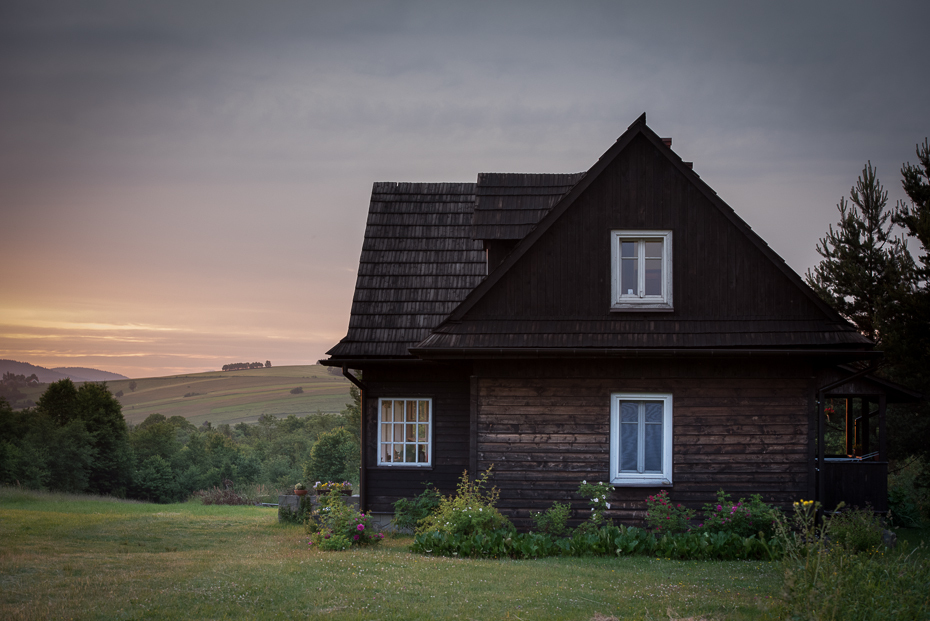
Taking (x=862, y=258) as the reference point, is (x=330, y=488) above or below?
below

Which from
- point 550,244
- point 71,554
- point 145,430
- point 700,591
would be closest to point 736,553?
point 700,591

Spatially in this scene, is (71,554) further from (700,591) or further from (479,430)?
(700,591)

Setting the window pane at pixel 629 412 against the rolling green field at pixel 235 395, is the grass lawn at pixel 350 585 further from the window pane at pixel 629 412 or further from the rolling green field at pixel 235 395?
the rolling green field at pixel 235 395

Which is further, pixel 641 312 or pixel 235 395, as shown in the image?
pixel 235 395

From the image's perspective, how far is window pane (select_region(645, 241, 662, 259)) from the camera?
42.8 feet

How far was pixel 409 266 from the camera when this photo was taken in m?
16.0

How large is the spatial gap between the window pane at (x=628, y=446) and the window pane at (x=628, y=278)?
248 cm

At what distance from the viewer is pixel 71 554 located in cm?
1138

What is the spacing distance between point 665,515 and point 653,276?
170 inches

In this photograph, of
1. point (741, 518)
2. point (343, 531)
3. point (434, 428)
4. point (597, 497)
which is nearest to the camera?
point (741, 518)

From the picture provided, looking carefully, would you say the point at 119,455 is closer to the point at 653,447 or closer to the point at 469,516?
the point at 469,516

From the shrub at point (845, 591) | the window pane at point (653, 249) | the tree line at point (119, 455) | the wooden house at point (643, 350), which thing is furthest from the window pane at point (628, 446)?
the tree line at point (119, 455)

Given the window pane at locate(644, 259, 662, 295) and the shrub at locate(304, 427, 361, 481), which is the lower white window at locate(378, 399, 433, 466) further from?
the shrub at locate(304, 427, 361, 481)

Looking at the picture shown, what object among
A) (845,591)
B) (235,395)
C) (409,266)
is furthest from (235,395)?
(845,591)
